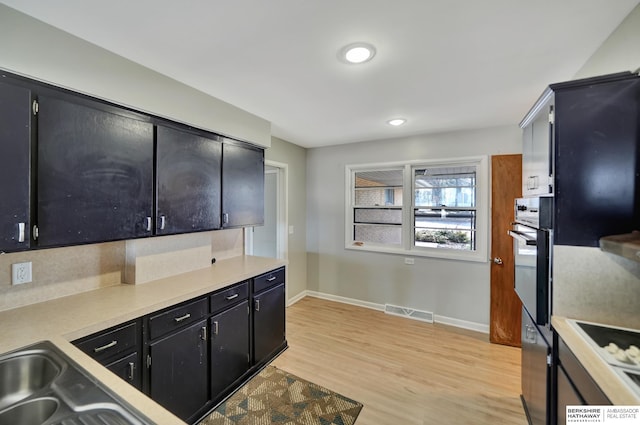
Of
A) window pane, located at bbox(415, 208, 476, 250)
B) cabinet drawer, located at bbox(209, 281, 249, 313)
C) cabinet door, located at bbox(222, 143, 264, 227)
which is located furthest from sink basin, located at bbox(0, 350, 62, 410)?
window pane, located at bbox(415, 208, 476, 250)

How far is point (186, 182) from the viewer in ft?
6.93

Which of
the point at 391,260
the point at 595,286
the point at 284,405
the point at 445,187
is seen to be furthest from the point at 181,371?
the point at 445,187

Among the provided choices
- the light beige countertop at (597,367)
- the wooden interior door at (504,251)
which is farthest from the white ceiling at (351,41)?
the light beige countertop at (597,367)

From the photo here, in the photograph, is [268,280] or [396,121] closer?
[268,280]

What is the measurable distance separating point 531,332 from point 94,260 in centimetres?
308

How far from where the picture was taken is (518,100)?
241 centimetres

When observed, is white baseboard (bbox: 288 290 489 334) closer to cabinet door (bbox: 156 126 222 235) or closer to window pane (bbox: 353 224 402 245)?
window pane (bbox: 353 224 402 245)

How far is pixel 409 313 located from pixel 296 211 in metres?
2.23

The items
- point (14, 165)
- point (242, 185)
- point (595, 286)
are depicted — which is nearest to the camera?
Answer: point (14, 165)

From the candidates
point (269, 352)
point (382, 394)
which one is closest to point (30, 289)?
point (269, 352)

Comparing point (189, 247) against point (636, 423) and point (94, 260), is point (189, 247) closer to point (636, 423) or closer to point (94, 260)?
point (94, 260)

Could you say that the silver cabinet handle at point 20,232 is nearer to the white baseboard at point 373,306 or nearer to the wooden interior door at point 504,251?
the white baseboard at point 373,306

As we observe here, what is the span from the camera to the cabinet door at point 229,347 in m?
2.02

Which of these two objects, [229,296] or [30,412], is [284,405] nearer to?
[229,296]
